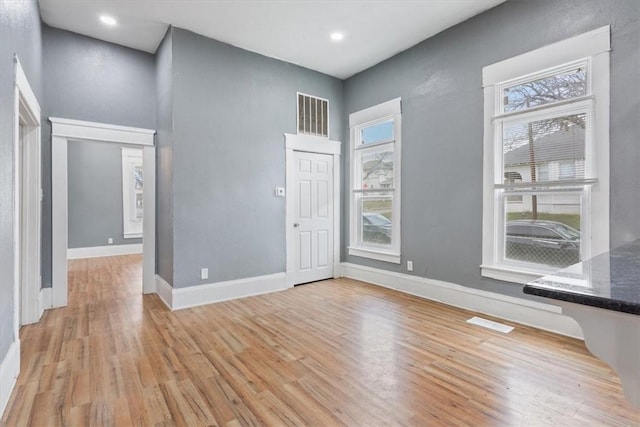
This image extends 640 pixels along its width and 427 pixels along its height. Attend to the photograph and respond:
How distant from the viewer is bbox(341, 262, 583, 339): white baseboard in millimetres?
2922

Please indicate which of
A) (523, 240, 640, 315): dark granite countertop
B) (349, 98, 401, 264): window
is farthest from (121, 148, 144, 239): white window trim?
(523, 240, 640, 315): dark granite countertop

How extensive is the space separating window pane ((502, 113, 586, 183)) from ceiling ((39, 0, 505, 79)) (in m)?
1.35

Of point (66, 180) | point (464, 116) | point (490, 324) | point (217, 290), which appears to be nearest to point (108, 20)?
point (66, 180)

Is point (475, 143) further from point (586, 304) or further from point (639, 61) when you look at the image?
point (586, 304)

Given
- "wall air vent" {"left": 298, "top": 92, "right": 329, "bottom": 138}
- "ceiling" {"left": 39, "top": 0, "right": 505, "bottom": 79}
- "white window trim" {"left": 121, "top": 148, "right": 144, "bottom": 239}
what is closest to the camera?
"ceiling" {"left": 39, "top": 0, "right": 505, "bottom": 79}

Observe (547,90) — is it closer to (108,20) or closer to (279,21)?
(279,21)

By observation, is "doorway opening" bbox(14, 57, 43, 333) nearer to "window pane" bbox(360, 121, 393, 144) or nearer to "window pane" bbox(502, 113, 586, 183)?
"window pane" bbox(360, 121, 393, 144)

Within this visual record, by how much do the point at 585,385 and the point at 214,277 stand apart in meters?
3.60

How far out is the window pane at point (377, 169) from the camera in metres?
4.66

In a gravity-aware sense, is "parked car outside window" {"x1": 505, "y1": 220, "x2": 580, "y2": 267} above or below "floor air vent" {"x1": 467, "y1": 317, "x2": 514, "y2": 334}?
above

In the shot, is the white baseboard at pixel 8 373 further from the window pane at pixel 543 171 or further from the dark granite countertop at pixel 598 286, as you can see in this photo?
the window pane at pixel 543 171

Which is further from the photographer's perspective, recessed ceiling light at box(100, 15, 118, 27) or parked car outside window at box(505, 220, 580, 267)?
recessed ceiling light at box(100, 15, 118, 27)

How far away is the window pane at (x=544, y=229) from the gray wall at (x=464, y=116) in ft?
0.92

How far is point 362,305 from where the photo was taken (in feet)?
12.5
